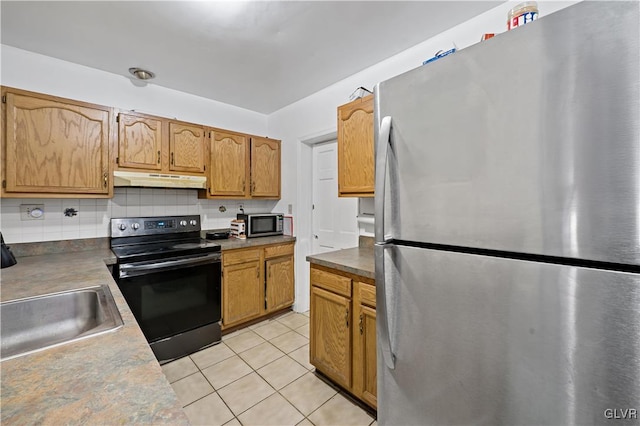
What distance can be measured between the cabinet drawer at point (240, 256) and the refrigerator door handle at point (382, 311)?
77.2 inches

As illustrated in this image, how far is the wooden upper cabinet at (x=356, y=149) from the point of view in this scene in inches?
75.1

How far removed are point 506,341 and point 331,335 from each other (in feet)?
4.09

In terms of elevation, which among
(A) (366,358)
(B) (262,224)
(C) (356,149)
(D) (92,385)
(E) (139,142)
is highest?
(E) (139,142)

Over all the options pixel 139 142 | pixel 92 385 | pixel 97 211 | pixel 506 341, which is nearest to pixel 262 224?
pixel 139 142

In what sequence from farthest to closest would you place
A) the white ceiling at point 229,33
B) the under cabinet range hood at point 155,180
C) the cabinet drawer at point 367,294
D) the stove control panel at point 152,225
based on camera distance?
1. the stove control panel at point 152,225
2. the under cabinet range hood at point 155,180
3. the white ceiling at point 229,33
4. the cabinet drawer at point 367,294

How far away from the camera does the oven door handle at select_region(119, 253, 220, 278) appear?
197 cm

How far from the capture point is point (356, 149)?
2004 millimetres

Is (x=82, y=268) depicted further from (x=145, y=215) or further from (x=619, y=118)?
(x=619, y=118)

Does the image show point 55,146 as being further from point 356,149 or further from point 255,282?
point 356,149

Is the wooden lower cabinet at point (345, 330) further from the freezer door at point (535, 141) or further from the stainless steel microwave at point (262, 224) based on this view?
the stainless steel microwave at point (262, 224)

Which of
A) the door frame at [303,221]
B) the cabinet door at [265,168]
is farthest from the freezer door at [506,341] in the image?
the cabinet door at [265,168]

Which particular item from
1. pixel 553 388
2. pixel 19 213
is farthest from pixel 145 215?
pixel 553 388

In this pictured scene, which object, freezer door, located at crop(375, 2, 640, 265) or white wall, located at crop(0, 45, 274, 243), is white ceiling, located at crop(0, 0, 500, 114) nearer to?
white wall, located at crop(0, 45, 274, 243)

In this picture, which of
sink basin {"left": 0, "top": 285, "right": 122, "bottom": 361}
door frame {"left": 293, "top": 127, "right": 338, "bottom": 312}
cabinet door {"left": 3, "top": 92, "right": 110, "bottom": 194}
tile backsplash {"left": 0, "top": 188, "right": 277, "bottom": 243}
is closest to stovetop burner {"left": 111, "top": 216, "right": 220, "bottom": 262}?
tile backsplash {"left": 0, "top": 188, "right": 277, "bottom": 243}
